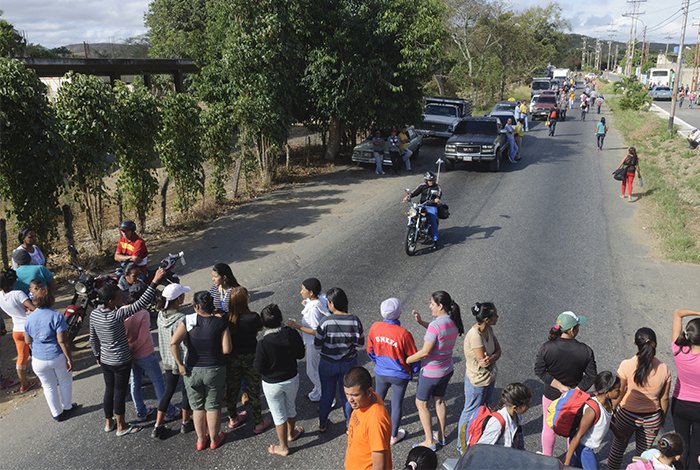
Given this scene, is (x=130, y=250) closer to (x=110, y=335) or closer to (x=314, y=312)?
(x=110, y=335)

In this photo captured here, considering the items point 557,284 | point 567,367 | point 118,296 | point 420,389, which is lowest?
point 557,284

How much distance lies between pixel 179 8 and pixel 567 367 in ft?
137

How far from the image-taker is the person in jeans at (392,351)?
5.12 metres

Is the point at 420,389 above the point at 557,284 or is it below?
above

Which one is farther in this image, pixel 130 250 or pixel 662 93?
pixel 662 93

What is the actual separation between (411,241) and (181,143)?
20.2ft

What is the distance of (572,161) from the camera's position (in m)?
22.0

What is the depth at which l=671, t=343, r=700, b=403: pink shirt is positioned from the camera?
4.65 meters

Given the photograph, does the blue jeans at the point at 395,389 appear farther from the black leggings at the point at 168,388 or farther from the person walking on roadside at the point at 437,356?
the black leggings at the point at 168,388

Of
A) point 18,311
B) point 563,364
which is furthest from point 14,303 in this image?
point 563,364

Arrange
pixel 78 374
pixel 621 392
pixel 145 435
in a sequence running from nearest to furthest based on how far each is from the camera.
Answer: pixel 621 392
pixel 145 435
pixel 78 374

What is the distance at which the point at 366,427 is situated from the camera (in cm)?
395

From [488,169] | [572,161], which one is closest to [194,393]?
[488,169]

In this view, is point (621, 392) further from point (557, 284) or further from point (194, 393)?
point (557, 284)
